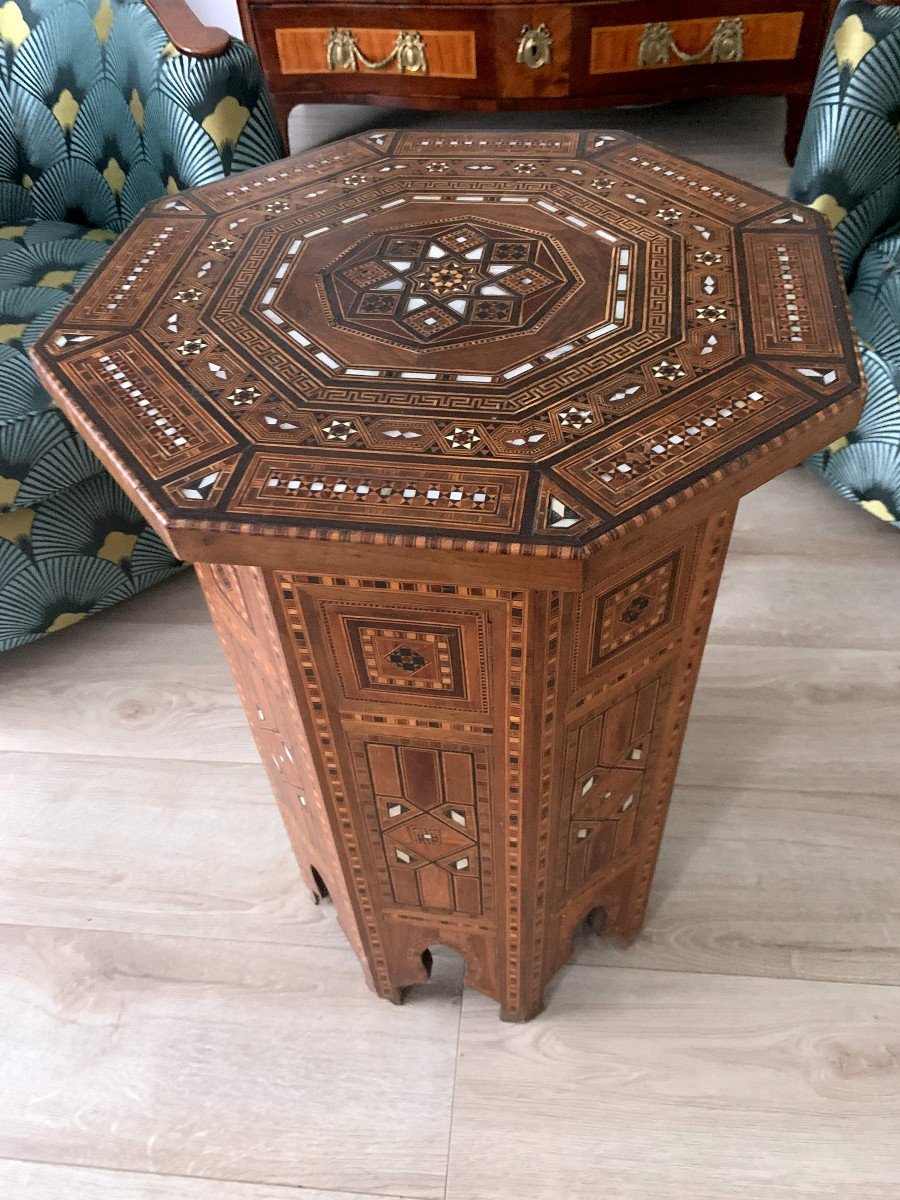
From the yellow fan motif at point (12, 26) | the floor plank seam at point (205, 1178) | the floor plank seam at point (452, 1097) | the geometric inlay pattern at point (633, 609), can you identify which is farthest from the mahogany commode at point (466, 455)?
the yellow fan motif at point (12, 26)

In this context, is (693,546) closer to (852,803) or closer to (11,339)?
(852,803)

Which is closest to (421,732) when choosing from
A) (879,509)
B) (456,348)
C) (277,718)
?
(277,718)

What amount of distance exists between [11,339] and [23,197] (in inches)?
19.9

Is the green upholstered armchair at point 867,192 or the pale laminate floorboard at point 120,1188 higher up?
the green upholstered armchair at point 867,192

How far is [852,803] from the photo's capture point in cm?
128

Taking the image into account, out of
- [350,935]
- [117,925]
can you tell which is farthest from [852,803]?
[117,925]

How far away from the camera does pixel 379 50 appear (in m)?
2.27

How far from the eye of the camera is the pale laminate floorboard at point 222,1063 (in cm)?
100

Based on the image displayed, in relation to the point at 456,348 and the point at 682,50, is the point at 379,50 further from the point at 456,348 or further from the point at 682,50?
the point at 456,348

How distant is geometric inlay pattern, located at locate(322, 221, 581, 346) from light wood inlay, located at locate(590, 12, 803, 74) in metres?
1.65

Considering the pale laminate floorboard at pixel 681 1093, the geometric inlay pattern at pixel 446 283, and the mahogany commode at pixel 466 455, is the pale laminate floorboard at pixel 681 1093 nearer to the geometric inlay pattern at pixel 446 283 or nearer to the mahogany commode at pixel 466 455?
the mahogany commode at pixel 466 455

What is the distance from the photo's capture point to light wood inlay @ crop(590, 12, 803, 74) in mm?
2217

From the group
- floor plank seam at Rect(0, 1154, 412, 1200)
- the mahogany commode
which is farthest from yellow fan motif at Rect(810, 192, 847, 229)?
floor plank seam at Rect(0, 1154, 412, 1200)

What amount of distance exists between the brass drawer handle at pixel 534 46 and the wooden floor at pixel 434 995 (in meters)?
1.51
